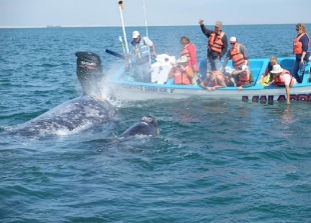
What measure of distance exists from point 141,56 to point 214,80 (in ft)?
9.32

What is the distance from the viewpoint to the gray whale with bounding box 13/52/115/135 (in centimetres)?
824

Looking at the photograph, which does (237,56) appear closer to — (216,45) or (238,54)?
(238,54)

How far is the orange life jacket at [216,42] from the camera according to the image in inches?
508

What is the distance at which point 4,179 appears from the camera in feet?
19.9

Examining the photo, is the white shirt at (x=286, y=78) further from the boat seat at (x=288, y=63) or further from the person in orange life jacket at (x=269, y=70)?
the boat seat at (x=288, y=63)

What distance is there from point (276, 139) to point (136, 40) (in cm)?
666

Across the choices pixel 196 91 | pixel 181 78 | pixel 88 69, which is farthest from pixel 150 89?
pixel 88 69

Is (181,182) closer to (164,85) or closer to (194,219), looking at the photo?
(194,219)

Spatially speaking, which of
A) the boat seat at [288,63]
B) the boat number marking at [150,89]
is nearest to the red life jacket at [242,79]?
the boat number marking at [150,89]

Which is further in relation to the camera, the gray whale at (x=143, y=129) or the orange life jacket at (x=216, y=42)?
the orange life jacket at (x=216, y=42)

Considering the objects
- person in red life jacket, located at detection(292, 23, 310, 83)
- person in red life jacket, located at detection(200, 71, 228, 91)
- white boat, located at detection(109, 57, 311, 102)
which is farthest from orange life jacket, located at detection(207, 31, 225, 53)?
person in red life jacket, located at detection(292, 23, 310, 83)

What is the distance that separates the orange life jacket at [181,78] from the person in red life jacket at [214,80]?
2.18 feet

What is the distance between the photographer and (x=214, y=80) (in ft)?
42.4

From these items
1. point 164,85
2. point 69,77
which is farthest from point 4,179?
point 69,77
